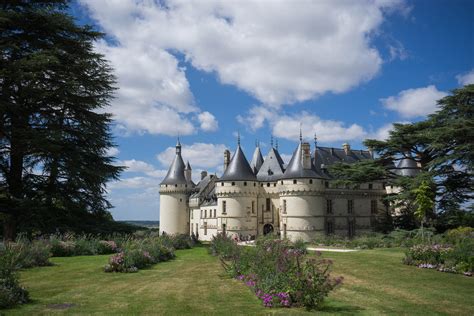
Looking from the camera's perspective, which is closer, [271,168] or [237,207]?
[237,207]

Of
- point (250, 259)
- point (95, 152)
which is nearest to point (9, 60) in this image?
point (95, 152)

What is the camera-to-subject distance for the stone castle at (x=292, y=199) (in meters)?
34.3

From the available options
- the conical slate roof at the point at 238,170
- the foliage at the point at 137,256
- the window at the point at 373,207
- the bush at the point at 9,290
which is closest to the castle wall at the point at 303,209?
the conical slate roof at the point at 238,170

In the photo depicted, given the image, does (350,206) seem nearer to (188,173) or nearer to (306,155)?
(306,155)

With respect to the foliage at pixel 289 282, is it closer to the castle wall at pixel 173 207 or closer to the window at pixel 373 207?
the window at pixel 373 207

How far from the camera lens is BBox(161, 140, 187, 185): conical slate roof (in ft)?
155

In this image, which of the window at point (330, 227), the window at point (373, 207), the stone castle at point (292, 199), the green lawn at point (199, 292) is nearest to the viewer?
the green lawn at point (199, 292)

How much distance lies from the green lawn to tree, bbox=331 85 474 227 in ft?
51.1

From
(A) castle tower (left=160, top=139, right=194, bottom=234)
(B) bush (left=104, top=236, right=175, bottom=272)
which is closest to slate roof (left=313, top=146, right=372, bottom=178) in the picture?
(A) castle tower (left=160, top=139, right=194, bottom=234)

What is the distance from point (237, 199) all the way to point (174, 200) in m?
12.2

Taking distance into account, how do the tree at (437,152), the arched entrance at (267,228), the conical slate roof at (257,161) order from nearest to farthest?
the tree at (437,152) < the arched entrance at (267,228) < the conical slate roof at (257,161)

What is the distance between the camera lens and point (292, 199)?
34406mm

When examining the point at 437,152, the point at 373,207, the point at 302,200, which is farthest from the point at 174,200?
the point at 437,152

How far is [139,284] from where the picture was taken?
10.7 metres
